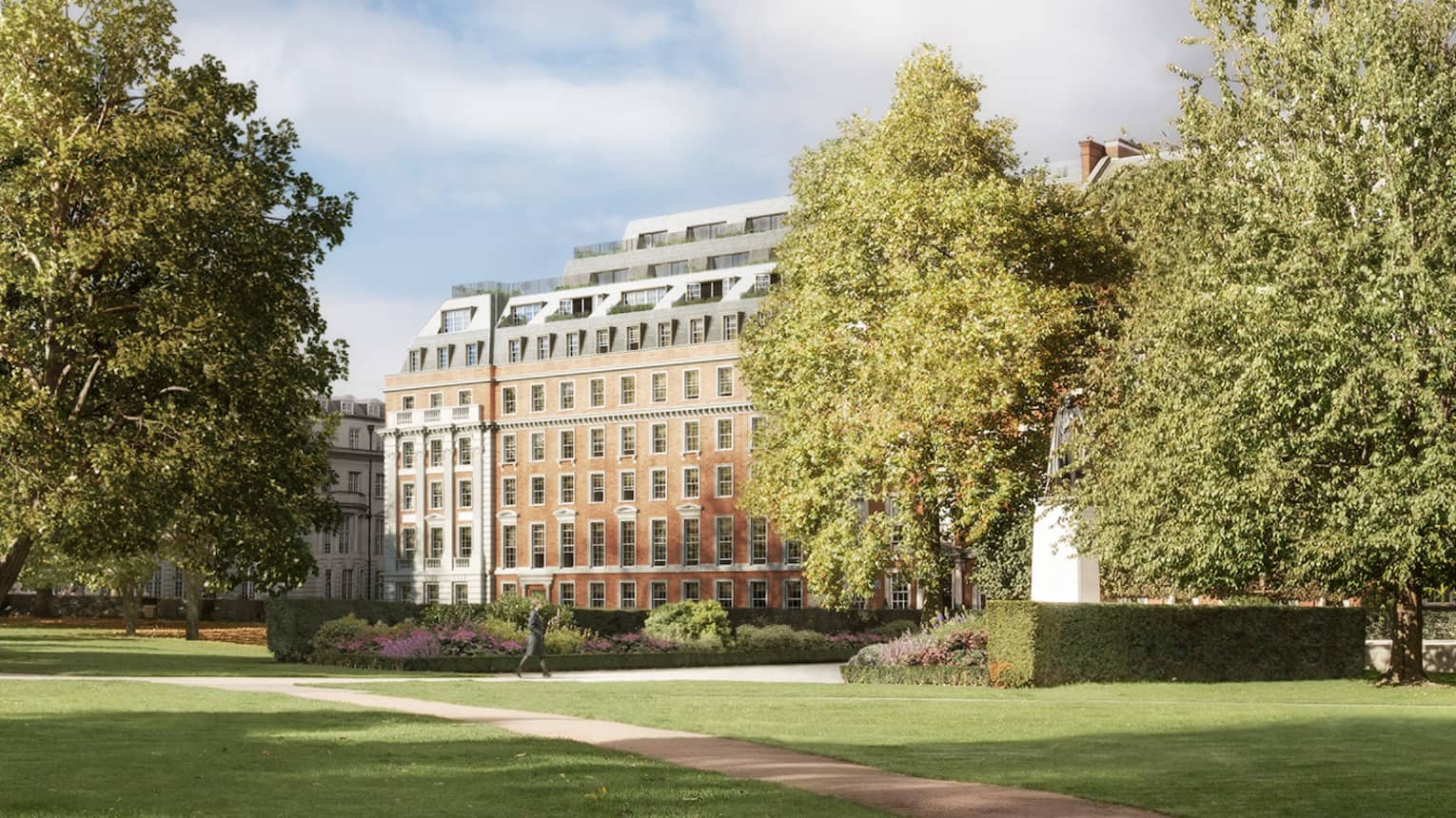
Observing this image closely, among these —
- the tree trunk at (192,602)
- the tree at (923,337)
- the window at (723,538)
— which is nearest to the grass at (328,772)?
the tree at (923,337)

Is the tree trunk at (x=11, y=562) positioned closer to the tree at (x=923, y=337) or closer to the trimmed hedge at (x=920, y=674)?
the trimmed hedge at (x=920, y=674)

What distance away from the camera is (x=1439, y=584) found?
32.0 metres

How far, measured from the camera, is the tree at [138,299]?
29578 millimetres

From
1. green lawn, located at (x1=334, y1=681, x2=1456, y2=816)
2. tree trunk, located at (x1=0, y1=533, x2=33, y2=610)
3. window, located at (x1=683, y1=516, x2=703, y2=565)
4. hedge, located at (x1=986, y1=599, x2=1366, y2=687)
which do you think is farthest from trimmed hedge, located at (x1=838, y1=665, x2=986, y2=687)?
window, located at (x1=683, y1=516, x2=703, y2=565)

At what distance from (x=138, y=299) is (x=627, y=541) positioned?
64963mm

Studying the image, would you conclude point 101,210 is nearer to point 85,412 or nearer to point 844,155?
point 85,412

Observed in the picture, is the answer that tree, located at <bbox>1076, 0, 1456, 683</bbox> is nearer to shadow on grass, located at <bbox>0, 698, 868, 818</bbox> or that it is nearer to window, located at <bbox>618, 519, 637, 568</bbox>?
shadow on grass, located at <bbox>0, 698, 868, 818</bbox>

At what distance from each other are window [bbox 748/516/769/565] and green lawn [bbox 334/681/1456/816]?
56.8 m

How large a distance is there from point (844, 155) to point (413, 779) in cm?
3617

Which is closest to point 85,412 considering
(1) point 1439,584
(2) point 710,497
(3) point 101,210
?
(3) point 101,210

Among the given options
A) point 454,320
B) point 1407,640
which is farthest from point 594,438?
point 1407,640

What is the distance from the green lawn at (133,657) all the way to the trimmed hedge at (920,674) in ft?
33.6

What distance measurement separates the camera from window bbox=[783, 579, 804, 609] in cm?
8706

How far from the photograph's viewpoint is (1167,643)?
33.6m
